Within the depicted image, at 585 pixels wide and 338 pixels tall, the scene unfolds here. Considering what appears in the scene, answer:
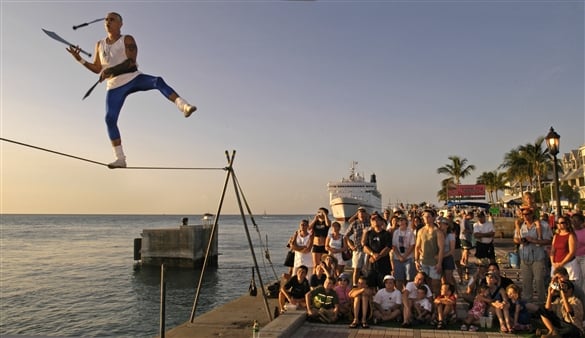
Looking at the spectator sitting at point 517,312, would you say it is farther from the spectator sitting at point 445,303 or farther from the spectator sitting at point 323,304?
the spectator sitting at point 323,304

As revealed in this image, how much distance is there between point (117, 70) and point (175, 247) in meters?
24.7

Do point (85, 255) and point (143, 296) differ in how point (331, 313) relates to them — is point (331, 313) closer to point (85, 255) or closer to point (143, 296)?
point (143, 296)

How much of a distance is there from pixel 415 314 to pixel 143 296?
1609 cm

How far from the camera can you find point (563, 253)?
6844 millimetres

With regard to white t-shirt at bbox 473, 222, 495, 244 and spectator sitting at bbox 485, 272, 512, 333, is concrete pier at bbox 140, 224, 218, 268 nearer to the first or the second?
white t-shirt at bbox 473, 222, 495, 244

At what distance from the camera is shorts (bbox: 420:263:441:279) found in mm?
7789

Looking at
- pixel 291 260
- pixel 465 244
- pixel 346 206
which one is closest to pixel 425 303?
pixel 291 260

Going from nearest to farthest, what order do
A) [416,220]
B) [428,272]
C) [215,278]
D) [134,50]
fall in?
[134,50] < [428,272] < [416,220] < [215,278]

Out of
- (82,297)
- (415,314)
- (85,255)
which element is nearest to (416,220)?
(415,314)

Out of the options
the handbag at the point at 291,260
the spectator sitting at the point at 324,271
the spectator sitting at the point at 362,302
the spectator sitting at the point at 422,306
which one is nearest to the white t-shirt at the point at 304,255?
the handbag at the point at 291,260

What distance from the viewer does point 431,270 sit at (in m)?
7.81

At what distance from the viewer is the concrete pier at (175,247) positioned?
89.7 feet

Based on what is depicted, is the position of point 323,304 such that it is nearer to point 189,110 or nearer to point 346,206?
point 189,110

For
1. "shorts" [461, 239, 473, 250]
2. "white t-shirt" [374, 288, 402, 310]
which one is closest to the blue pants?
"white t-shirt" [374, 288, 402, 310]
